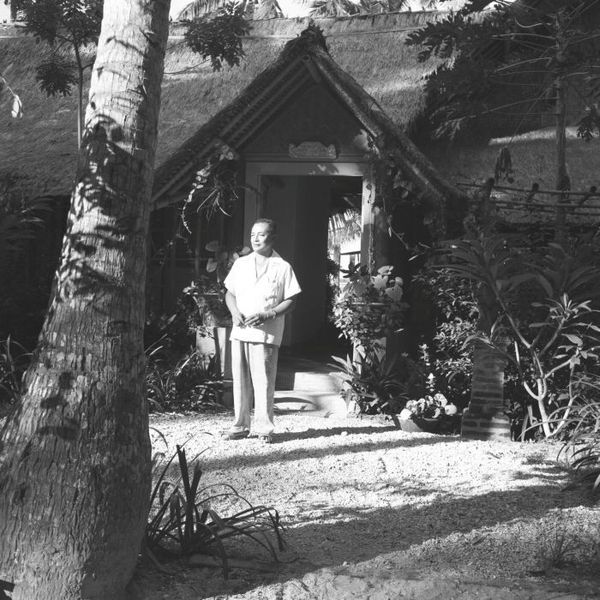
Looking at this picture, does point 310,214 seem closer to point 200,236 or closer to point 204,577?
point 200,236

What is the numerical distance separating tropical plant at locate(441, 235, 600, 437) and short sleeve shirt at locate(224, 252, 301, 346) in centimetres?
146

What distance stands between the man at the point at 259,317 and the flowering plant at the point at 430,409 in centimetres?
153

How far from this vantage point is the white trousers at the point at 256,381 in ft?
23.4

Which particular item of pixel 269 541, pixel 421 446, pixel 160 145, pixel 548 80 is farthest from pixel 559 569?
pixel 160 145

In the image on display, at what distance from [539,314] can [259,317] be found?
8.33 feet

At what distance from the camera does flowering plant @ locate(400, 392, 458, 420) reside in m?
8.14

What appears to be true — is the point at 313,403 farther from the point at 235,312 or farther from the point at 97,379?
the point at 97,379

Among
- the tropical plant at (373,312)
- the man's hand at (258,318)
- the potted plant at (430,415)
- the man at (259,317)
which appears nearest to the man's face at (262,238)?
the man at (259,317)

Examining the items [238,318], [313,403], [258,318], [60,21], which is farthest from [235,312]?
[60,21]

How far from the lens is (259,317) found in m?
7.01

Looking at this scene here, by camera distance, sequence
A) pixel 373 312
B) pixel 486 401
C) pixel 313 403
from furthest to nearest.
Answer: pixel 313 403 < pixel 373 312 < pixel 486 401

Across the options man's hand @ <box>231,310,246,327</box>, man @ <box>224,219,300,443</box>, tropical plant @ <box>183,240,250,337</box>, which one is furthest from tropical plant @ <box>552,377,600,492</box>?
tropical plant @ <box>183,240,250,337</box>

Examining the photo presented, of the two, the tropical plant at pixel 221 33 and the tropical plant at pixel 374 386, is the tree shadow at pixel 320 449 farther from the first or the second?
the tropical plant at pixel 221 33

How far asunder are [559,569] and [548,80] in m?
6.22
